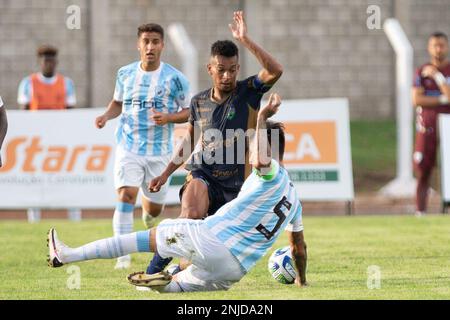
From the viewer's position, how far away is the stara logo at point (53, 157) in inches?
701

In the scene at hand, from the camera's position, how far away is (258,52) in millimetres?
9555

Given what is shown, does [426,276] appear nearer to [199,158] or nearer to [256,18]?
[199,158]

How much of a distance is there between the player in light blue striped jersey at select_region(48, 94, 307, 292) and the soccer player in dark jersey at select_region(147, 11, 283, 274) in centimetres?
90

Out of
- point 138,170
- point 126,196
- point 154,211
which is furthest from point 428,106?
point 126,196

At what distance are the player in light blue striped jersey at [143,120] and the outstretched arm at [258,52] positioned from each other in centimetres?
204

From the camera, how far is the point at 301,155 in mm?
18047

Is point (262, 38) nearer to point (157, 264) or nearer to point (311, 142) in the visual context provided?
point (311, 142)

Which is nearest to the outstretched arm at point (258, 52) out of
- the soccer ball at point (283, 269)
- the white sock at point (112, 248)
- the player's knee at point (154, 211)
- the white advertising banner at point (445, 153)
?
the soccer ball at point (283, 269)

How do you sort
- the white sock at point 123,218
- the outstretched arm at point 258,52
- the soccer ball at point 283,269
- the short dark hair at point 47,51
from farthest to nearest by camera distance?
1. the short dark hair at point 47,51
2. the white sock at point 123,218
3. the soccer ball at point 283,269
4. the outstretched arm at point 258,52

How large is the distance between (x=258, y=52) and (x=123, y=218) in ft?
9.50

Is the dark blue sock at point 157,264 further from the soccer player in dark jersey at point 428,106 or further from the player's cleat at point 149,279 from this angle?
the soccer player in dark jersey at point 428,106

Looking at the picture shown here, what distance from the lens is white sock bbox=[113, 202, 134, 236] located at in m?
11.7

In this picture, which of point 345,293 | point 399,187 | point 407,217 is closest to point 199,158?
point 345,293

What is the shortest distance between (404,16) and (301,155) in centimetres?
1225
